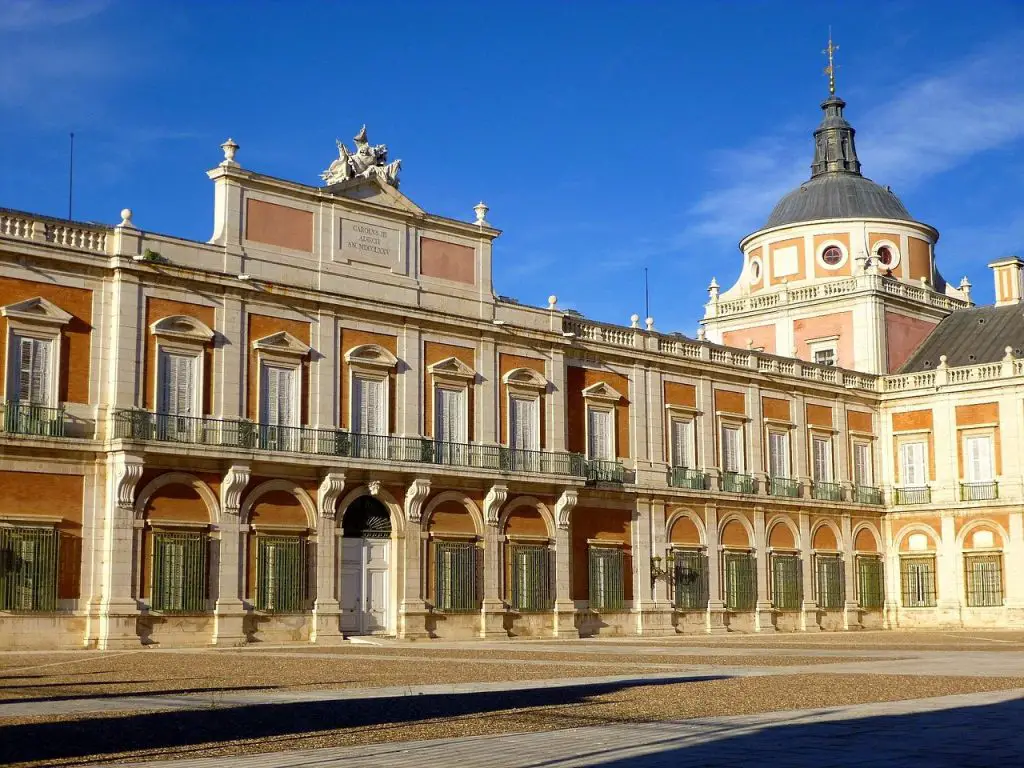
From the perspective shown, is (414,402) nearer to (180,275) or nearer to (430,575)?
(430,575)

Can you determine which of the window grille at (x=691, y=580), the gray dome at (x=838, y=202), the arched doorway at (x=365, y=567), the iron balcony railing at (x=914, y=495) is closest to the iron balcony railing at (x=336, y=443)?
the arched doorway at (x=365, y=567)

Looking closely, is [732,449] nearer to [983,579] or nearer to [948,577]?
[948,577]

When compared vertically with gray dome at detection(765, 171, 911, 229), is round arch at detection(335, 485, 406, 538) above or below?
below

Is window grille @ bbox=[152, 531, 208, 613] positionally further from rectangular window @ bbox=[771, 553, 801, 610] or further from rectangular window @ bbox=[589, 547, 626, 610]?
rectangular window @ bbox=[771, 553, 801, 610]

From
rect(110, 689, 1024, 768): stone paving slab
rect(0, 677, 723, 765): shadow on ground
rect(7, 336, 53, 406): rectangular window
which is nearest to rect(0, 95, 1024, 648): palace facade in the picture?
rect(7, 336, 53, 406): rectangular window

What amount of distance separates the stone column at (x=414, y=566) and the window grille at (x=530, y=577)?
299cm

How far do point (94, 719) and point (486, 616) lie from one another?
2228cm

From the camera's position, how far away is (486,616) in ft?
112

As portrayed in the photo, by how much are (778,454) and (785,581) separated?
4.03 metres

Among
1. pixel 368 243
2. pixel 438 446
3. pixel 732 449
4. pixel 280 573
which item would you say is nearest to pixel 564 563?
pixel 438 446

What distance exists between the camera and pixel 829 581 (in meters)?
45.0

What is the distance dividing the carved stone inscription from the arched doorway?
227 inches

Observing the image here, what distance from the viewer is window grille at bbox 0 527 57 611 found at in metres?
27.0

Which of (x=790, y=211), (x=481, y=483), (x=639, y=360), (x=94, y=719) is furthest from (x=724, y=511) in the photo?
(x=94, y=719)
